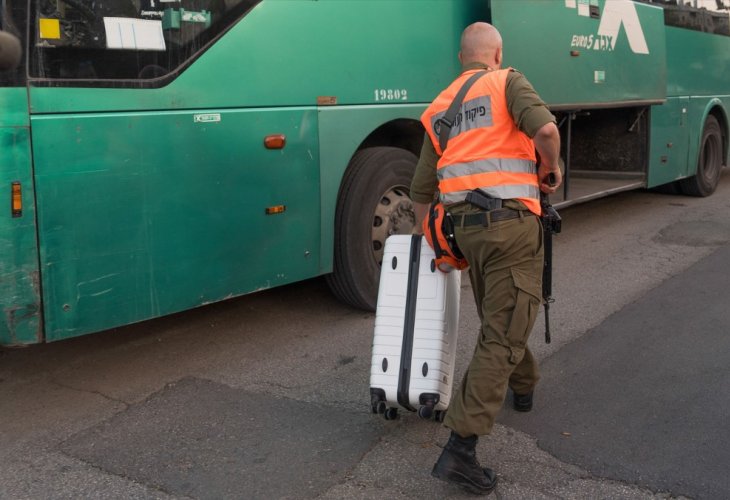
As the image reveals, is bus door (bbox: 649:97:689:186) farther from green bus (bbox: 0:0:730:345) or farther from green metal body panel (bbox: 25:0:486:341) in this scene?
green metal body panel (bbox: 25:0:486:341)

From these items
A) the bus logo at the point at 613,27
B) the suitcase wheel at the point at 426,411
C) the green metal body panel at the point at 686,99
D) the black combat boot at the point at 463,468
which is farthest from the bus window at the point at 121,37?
the green metal body panel at the point at 686,99

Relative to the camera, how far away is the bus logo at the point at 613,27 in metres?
7.13

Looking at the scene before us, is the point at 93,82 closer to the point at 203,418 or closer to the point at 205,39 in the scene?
the point at 205,39

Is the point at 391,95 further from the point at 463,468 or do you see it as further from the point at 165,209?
the point at 463,468

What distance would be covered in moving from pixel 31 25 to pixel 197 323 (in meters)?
2.44

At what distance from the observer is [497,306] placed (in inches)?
127

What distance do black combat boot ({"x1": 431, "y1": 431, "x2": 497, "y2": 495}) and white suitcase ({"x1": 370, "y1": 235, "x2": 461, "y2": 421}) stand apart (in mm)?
234

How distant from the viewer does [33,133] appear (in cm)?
359

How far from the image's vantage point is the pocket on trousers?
10.5 feet

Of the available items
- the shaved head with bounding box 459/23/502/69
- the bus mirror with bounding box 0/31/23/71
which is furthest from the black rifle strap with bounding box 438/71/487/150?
the bus mirror with bounding box 0/31/23/71

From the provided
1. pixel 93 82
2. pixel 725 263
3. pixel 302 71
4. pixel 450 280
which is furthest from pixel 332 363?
pixel 725 263

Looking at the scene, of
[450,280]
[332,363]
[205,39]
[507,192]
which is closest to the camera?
[507,192]

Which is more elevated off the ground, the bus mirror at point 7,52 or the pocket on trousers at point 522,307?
the bus mirror at point 7,52

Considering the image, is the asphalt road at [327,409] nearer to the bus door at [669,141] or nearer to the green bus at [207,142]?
the green bus at [207,142]
